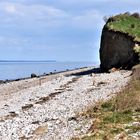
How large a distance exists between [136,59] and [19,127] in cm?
4011

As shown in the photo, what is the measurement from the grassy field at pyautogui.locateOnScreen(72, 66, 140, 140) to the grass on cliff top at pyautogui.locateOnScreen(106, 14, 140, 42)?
36.9 m

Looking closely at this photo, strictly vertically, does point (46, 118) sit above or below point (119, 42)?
below

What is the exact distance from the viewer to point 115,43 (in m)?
68.2

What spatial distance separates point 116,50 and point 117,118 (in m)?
44.2

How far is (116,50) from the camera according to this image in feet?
223

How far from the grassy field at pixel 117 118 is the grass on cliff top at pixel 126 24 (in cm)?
3687

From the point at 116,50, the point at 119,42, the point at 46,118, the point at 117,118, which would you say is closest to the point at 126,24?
the point at 119,42

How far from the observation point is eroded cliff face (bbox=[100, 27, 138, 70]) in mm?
66250

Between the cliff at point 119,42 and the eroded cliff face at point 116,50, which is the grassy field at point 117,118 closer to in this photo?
the eroded cliff face at point 116,50

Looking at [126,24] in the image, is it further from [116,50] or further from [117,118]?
[117,118]

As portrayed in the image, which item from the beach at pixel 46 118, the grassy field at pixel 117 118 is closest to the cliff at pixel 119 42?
the beach at pixel 46 118

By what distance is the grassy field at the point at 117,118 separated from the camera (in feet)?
68.7

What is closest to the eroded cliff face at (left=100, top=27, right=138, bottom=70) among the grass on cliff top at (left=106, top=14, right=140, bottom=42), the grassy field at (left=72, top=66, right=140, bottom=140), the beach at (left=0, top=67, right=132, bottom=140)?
the grass on cliff top at (left=106, top=14, right=140, bottom=42)

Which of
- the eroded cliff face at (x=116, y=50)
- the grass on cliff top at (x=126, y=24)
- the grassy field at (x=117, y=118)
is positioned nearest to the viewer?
the grassy field at (x=117, y=118)
